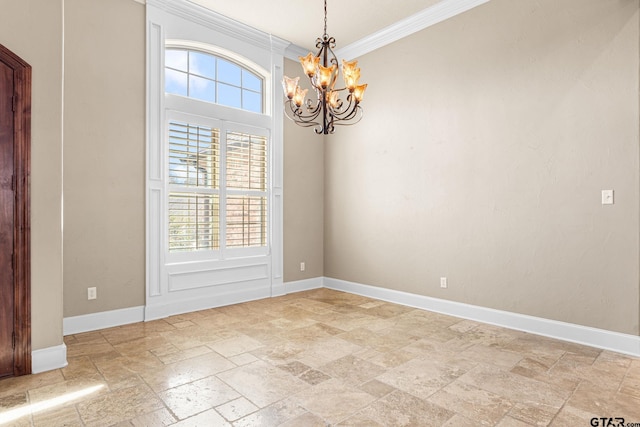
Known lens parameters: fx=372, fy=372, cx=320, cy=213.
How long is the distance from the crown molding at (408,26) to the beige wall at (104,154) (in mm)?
2689

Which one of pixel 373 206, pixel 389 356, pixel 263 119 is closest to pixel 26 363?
pixel 389 356

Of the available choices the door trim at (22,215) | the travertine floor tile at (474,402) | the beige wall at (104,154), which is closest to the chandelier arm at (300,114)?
the beige wall at (104,154)

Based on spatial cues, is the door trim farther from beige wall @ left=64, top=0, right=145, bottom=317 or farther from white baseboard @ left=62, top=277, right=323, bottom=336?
beige wall @ left=64, top=0, right=145, bottom=317

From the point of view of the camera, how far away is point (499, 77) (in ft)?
12.5

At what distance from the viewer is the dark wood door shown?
256 centimetres

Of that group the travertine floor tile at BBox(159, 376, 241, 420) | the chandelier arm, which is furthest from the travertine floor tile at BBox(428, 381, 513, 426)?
the chandelier arm

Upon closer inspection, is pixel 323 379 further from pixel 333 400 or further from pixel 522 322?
pixel 522 322

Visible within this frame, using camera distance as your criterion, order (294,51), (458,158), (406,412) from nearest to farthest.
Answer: (406,412)
(458,158)
(294,51)

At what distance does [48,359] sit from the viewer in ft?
8.98

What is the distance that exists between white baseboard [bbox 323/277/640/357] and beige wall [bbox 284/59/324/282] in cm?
97

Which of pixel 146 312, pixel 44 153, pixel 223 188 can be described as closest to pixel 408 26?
pixel 223 188

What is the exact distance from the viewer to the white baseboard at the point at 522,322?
3.09 meters

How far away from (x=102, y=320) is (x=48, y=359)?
948 millimetres

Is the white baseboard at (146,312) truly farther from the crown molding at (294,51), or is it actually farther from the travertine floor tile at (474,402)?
the crown molding at (294,51)
